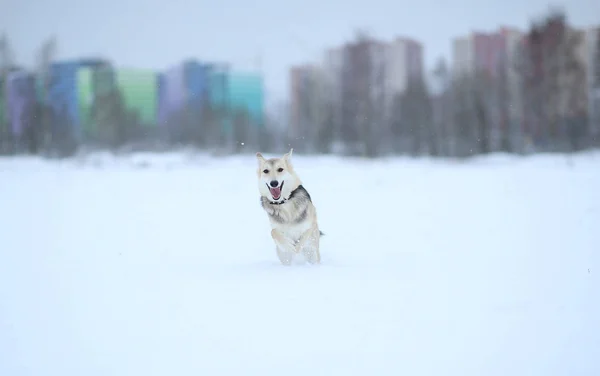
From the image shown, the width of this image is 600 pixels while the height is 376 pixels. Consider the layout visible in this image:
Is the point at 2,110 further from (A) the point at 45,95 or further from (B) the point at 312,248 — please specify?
(B) the point at 312,248

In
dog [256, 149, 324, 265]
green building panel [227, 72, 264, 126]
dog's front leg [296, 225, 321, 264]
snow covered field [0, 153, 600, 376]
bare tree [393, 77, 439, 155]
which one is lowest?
snow covered field [0, 153, 600, 376]

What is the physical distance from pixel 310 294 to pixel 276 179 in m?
1.52

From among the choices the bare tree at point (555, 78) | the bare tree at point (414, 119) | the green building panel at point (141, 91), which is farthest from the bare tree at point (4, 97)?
the bare tree at point (555, 78)

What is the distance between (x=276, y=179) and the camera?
5.05 m

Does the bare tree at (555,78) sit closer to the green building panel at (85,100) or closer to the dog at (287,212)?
the dog at (287,212)

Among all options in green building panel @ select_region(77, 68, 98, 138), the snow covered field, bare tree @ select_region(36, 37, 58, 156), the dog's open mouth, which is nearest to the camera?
the snow covered field

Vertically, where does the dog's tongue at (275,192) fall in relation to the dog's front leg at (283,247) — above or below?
above

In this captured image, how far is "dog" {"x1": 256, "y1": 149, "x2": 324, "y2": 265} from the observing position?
506 cm

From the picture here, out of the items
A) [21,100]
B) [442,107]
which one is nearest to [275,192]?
[442,107]

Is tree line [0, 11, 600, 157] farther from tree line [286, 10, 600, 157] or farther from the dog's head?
the dog's head

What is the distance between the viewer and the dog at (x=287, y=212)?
16.6 ft

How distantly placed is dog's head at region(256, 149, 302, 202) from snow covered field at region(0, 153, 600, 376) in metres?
0.76

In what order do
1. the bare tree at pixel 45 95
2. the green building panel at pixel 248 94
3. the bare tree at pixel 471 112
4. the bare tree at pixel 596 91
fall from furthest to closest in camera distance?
the green building panel at pixel 248 94
the bare tree at pixel 45 95
the bare tree at pixel 471 112
the bare tree at pixel 596 91

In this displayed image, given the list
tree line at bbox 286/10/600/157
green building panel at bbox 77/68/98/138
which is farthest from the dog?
green building panel at bbox 77/68/98/138
